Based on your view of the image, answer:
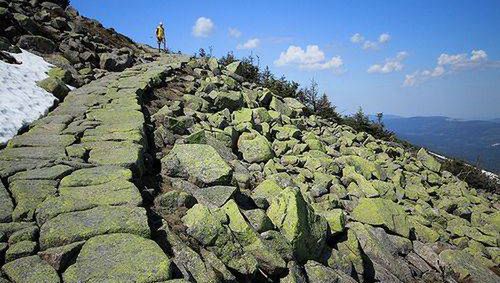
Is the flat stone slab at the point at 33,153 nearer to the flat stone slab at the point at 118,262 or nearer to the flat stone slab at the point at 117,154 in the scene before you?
the flat stone slab at the point at 117,154

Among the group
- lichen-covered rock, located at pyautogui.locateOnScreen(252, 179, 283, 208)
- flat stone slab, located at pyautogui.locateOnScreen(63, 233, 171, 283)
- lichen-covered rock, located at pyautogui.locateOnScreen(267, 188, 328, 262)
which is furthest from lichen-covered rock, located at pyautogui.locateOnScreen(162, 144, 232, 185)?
flat stone slab, located at pyautogui.locateOnScreen(63, 233, 171, 283)

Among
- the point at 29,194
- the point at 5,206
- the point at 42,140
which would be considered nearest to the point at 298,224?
the point at 29,194

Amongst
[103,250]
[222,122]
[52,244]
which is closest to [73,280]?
[103,250]

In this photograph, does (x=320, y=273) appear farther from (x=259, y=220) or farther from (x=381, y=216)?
(x=381, y=216)

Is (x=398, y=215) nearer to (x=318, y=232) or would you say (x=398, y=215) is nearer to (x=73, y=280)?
(x=318, y=232)

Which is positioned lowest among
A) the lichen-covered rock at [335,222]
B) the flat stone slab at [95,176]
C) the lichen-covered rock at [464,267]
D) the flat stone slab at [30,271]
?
the lichen-covered rock at [464,267]

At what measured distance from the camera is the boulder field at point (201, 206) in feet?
14.7

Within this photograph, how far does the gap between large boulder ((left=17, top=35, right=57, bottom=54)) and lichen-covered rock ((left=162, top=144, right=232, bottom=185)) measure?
12081 mm

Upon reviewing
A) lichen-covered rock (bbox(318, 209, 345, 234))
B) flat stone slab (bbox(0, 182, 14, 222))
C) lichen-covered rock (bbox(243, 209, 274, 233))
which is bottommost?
lichen-covered rock (bbox(318, 209, 345, 234))

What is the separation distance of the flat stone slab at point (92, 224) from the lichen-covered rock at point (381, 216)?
6.94m

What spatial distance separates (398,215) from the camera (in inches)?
409

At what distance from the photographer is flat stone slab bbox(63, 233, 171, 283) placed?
3.92m

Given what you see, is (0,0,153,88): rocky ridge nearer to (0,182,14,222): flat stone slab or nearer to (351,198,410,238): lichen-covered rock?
(0,182,14,222): flat stone slab

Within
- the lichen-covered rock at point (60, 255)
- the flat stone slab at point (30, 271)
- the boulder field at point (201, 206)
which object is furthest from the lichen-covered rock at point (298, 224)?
the flat stone slab at point (30, 271)
